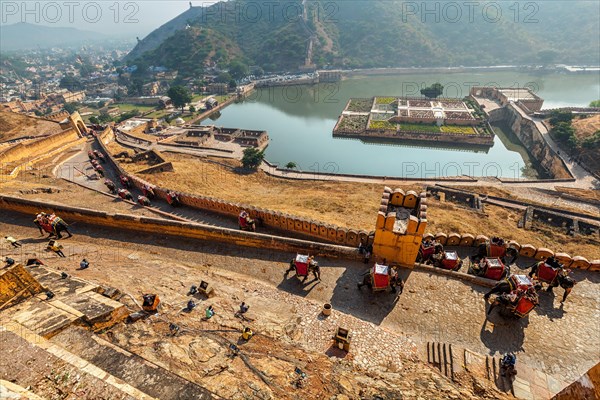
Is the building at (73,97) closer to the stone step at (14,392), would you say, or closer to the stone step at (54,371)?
the stone step at (54,371)

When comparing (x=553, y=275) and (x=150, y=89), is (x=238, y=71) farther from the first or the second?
(x=553, y=275)

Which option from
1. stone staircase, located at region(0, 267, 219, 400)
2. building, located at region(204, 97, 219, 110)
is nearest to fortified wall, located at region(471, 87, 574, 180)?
stone staircase, located at region(0, 267, 219, 400)

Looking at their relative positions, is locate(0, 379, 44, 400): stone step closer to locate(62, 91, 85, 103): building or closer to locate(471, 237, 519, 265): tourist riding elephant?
locate(471, 237, 519, 265): tourist riding elephant

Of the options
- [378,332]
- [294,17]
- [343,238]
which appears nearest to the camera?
[378,332]

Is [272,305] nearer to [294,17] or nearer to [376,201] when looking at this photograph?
[376,201]

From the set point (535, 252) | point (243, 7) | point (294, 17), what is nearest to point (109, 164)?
point (535, 252)

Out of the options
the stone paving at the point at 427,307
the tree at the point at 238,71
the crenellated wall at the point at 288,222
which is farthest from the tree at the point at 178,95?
the stone paving at the point at 427,307

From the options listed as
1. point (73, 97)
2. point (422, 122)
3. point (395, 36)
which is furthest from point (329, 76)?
point (73, 97)
